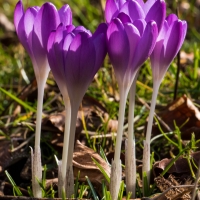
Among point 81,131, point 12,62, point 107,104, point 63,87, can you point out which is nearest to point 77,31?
point 63,87

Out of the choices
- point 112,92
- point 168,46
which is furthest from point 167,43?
point 112,92

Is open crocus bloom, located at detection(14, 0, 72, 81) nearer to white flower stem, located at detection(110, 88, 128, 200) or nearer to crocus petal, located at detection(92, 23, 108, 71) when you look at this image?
crocus petal, located at detection(92, 23, 108, 71)

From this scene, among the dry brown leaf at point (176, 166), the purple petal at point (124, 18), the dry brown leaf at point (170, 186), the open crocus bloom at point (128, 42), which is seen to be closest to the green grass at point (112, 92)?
the dry brown leaf at point (176, 166)

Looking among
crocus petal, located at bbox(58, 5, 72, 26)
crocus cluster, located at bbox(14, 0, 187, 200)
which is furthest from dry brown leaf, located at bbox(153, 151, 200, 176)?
crocus petal, located at bbox(58, 5, 72, 26)

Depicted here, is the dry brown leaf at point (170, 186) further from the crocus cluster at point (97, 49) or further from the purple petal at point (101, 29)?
the purple petal at point (101, 29)

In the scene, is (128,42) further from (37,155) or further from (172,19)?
(37,155)

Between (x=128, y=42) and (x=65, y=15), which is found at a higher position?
(x=65, y=15)
